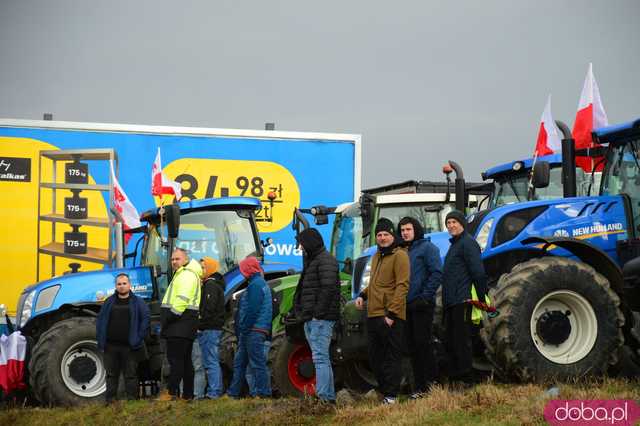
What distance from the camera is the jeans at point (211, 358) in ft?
34.5

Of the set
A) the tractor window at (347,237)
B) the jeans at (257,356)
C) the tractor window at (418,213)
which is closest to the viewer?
the jeans at (257,356)

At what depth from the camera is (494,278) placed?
9.76 metres

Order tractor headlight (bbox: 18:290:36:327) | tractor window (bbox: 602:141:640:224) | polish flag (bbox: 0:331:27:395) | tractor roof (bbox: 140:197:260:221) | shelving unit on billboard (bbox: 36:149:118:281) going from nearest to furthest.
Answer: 1. tractor window (bbox: 602:141:640:224)
2. polish flag (bbox: 0:331:27:395)
3. tractor headlight (bbox: 18:290:36:327)
4. tractor roof (bbox: 140:197:260:221)
5. shelving unit on billboard (bbox: 36:149:118:281)

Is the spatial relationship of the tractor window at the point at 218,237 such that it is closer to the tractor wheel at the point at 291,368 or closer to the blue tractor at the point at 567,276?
the tractor wheel at the point at 291,368

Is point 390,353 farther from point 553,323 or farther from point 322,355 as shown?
point 553,323

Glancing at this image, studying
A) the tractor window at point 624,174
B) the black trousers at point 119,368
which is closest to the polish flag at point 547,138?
the tractor window at point 624,174

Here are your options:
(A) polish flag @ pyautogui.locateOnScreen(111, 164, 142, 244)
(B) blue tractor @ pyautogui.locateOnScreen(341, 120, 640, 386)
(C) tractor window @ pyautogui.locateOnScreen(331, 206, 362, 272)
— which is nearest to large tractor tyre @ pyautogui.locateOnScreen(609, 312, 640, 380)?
(B) blue tractor @ pyautogui.locateOnScreen(341, 120, 640, 386)

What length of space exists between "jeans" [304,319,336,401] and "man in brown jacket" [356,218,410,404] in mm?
493

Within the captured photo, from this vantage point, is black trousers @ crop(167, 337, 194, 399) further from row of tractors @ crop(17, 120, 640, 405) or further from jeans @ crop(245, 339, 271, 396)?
row of tractors @ crop(17, 120, 640, 405)

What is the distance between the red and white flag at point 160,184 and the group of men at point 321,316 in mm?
3667

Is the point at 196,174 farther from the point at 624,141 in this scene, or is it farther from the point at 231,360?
the point at 624,141

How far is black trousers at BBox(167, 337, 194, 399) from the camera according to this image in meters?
10.4

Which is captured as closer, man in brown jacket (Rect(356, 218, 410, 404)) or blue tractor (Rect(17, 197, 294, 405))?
man in brown jacket (Rect(356, 218, 410, 404))

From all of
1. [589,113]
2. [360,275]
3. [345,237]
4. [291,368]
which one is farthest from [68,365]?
[589,113]
